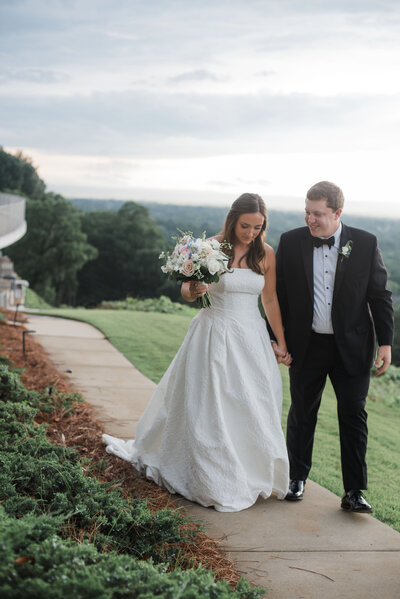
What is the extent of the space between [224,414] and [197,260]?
1.15 meters

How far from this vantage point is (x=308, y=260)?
459cm

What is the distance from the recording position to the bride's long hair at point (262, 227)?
4.60 m

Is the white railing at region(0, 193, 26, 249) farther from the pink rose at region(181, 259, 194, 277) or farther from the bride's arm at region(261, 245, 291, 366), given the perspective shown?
the pink rose at region(181, 259, 194, 277)

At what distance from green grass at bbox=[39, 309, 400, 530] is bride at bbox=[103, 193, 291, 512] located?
1.09m

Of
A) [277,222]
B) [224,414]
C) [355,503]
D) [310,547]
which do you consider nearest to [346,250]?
[224,414]

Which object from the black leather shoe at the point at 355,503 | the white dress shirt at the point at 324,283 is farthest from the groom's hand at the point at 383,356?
the black leather shoe at the point at 355,503

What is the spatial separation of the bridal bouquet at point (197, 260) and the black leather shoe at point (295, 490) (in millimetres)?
1666

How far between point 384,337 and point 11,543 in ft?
9.97

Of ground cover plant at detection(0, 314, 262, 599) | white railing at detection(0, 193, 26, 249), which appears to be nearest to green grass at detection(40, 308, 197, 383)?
ground cover plant at detection(0, 314, 262, 599)

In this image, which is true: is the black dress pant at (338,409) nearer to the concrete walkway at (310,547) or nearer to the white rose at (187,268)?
the concrete walkway at (310,547)

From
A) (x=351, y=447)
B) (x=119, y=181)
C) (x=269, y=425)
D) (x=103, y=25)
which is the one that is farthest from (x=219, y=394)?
(x=119, y=181)

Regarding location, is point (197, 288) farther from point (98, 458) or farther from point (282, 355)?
point (98, 458)

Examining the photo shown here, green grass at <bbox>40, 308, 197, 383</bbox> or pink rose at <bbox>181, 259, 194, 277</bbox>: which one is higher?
pink rose at <bbox>181, 259, 194, 277</bbox>

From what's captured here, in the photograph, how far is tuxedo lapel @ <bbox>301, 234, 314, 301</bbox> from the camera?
4561 millimetres
